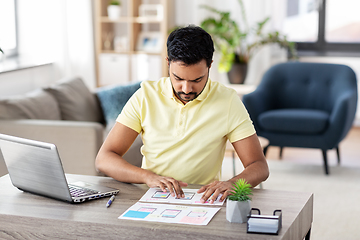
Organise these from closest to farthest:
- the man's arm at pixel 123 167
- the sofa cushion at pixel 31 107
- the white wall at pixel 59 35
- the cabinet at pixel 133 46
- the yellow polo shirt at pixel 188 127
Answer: the man's arm at pixel 123 167
the yellow polo shirt at pixel 188 127
the sofa cushion at pixel 31 107
the white wall at pixel 59 35
the cabinet at pixel 133 46

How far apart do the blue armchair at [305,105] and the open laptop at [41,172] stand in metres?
2.55

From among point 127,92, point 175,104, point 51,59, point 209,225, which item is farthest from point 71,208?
point 51,59

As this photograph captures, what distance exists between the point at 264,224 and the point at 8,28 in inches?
158

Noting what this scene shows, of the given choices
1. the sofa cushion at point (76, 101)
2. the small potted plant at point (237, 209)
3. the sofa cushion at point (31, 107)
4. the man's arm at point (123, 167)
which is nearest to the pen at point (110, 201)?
the man's arm at point (123, 167)

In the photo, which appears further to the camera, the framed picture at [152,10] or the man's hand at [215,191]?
the framed picture at [152,10]

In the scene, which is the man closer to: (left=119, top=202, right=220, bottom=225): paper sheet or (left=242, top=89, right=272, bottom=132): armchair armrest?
(left=119, top=202, right=220, bottom=225): paper sheet

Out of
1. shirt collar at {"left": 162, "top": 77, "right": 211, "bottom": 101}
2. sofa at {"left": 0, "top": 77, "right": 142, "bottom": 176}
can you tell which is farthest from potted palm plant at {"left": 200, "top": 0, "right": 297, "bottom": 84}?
shirt collar at {"left": 162, "top": 77, "right": 211, "bottom": 101}

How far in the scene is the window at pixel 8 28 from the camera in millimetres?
4547

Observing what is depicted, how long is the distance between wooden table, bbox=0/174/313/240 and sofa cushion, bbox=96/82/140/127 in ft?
7.29

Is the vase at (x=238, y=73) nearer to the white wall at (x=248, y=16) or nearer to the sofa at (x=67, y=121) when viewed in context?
the white wall at (x=248, y=16)

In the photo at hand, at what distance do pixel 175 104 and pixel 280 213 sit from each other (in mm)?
630

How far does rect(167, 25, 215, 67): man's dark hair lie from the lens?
162 cm

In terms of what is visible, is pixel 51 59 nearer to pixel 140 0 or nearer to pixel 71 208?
pixel 140 0

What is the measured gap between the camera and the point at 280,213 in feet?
4.38
